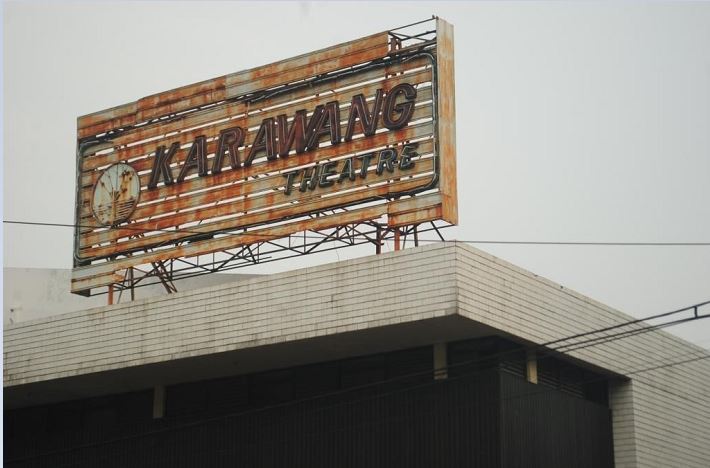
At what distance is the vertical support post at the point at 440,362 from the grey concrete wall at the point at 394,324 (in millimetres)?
1687

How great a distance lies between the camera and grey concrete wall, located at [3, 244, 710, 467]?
2441 cm

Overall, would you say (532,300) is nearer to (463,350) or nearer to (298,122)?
(463,350)

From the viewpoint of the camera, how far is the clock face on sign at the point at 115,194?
31500mm

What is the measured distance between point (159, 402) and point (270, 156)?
667cm

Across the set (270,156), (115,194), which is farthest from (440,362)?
(115,194)

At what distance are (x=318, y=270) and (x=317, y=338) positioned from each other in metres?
1.41

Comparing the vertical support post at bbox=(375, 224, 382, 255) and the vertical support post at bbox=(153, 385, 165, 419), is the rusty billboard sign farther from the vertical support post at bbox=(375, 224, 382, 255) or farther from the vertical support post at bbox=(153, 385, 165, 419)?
the vertical support post at bbox=(153, 385, 165, 419)

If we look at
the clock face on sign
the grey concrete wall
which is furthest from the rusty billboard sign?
the grey concrete wall

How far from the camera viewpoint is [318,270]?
25.8m

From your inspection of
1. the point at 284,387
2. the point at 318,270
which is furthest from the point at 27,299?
the point at 318,270

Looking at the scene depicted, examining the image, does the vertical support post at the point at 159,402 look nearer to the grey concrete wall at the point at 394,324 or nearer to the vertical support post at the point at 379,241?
the grey concrete wall at the point at 394,324

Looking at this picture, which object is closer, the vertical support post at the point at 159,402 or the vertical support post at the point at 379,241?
the vertical support post at the point at 379,241

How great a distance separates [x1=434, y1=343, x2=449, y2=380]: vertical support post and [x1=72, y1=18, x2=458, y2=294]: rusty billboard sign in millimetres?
2718

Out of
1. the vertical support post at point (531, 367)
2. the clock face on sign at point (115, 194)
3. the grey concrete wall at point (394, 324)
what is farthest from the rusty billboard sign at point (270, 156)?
the vertical support post at point (531, 367)
